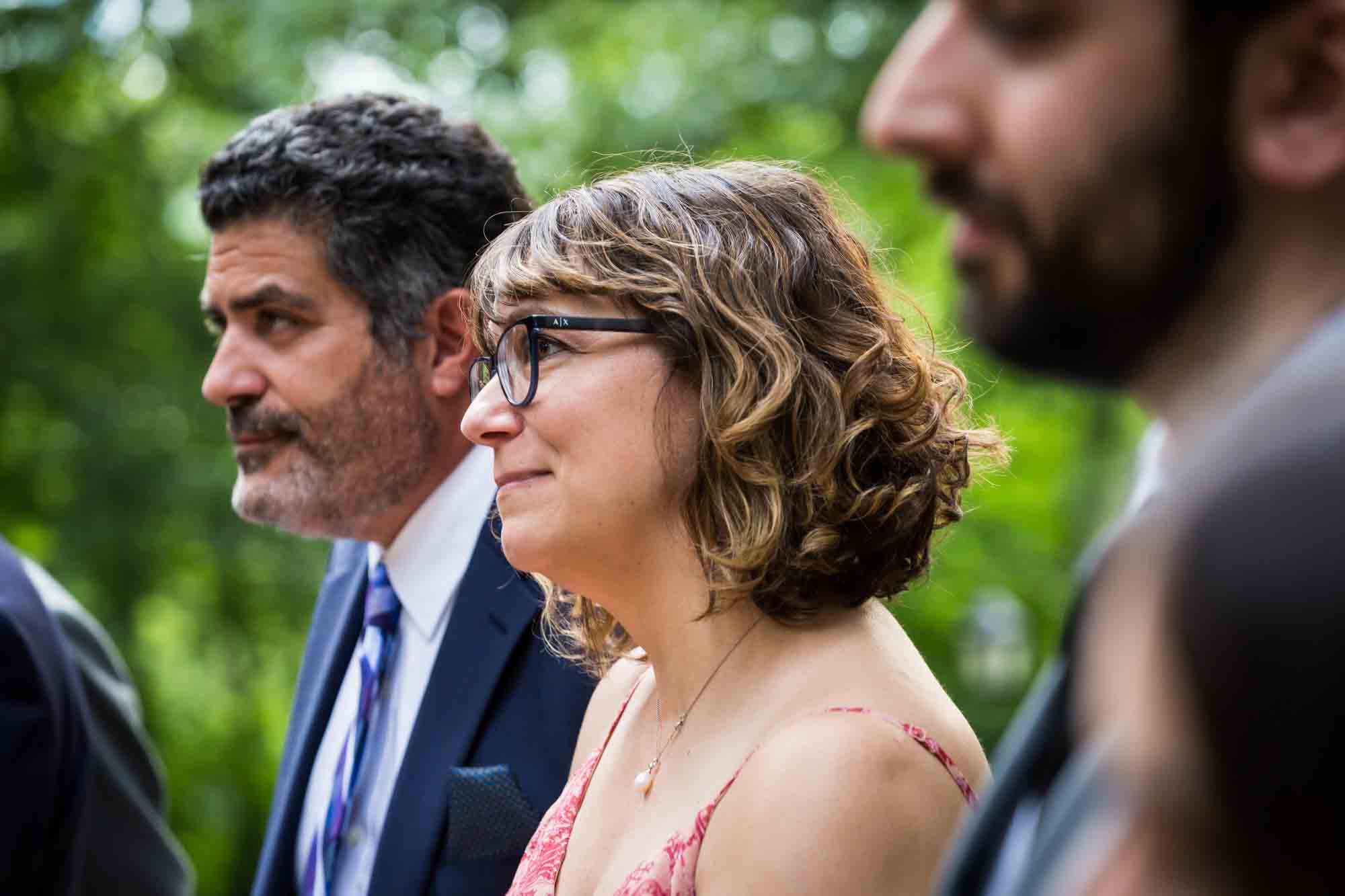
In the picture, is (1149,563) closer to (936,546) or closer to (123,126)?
(936,546)

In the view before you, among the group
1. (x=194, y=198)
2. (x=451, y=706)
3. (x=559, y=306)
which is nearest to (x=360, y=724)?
(x=451, y=706)

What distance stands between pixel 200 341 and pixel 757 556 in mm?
9857

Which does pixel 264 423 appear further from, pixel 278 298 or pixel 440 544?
pixel 440 544

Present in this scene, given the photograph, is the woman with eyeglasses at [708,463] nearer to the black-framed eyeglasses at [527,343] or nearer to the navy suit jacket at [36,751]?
the black-framed eyeglasses at [527,343]

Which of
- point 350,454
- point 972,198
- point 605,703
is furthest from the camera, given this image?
point 350,454

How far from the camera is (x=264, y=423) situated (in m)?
3.74

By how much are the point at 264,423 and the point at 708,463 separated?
5.44 ft

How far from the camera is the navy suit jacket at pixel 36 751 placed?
3348mm

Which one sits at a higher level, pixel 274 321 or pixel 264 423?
pixel 274 321

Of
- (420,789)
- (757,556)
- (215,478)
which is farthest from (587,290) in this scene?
(215,478)

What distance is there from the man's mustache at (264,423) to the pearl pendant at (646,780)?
1606mm

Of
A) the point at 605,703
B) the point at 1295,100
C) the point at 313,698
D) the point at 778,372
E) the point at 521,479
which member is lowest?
the point at 313,698

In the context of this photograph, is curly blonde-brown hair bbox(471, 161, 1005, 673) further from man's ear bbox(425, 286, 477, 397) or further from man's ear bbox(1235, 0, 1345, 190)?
man's ear bbox(1235, 0, 1345, 190)

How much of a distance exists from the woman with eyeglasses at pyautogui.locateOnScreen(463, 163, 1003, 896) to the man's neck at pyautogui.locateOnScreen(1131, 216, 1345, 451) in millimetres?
1221
